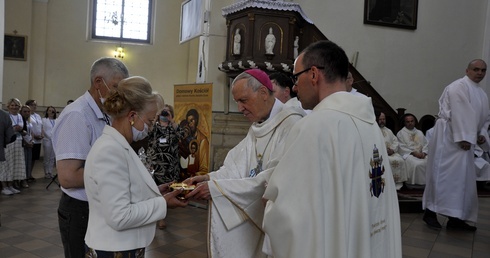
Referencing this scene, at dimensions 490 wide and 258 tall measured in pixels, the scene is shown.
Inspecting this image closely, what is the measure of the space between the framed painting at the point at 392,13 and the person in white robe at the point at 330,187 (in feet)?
32.1

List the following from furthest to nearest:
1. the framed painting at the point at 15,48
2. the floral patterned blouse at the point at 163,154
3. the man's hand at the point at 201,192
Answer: the framed painting at the point at 15,48 < the floral patterned blouse at the point at 163,154 < the man's hand at the point at 201,192

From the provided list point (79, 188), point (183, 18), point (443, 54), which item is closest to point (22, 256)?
point (79, 188)

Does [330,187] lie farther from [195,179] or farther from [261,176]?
[195,179]

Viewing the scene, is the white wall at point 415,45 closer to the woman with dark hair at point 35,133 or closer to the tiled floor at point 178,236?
the tiled floor at point 178,236

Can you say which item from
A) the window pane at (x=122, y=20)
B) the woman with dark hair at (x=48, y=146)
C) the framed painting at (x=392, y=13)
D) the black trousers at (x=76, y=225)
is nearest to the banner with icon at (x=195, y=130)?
the woman with dark hair at (x=48, y=146)

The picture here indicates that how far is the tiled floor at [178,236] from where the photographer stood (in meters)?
4.41

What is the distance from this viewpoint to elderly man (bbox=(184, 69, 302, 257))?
238cm

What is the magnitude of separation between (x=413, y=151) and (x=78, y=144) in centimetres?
834

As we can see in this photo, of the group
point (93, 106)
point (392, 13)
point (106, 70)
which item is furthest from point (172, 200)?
point (392, 13)

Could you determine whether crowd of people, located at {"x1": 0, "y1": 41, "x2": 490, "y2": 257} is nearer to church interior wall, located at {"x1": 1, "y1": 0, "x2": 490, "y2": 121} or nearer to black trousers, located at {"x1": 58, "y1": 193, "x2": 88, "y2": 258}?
black trousers, located at {"x1": 58, "y1": 193, "x2": 88, "y2": 258}

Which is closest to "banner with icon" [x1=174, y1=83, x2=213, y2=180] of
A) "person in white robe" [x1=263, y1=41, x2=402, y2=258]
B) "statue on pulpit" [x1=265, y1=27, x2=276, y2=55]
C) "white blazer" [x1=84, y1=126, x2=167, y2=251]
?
"statue on pulpit" [x1=265, y1=27, x2=276, y2=55]

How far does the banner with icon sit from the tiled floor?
3.11 ft

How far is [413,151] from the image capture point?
9078 millimetres

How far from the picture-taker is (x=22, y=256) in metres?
4.18
